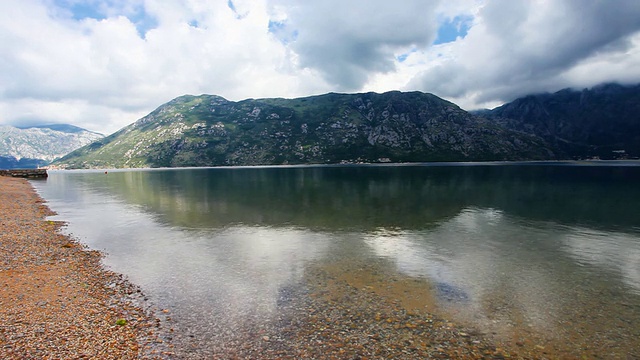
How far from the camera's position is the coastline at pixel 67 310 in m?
16.5

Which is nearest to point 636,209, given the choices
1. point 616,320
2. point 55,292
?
point 616,320

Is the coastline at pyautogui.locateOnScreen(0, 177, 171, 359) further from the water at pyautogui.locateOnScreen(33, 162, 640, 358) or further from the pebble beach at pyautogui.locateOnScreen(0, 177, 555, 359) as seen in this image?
the water at pyautogui.locateOnScreen(33, 162, 640, 358)

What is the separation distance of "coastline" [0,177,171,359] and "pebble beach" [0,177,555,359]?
0.19ft

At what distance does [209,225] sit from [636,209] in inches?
3386

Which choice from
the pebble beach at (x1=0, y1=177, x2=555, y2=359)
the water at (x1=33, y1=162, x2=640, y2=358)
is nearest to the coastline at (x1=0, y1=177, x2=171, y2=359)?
the pebble beach at (x1=0, y1=177, x2=555, y2=359)

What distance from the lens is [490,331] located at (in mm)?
Result: 19641

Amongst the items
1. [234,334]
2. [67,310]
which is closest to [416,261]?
[234,334]

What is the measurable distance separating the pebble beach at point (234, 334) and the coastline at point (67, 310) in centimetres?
6

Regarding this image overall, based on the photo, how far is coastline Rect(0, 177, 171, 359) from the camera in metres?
16.5

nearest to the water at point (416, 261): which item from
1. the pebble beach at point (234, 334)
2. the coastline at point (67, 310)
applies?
the pebble beach at point (234, 334)

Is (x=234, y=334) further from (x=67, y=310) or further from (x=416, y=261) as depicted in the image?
(x=416, y=261)

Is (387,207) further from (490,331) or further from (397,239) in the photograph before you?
(490,331)

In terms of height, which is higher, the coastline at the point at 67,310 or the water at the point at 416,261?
the coastline at the point at 67,310

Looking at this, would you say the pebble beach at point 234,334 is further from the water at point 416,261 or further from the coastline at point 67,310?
the water at point 416,261
